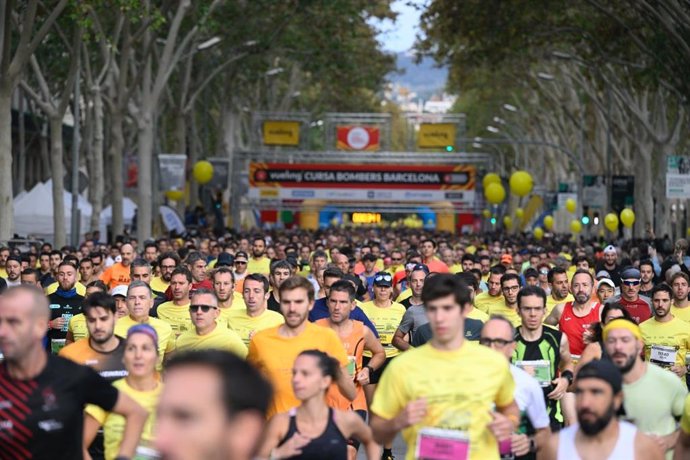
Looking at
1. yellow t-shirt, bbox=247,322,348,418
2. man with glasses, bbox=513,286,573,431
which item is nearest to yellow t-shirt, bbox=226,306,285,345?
man with glasses, bbox=513,286,573,431

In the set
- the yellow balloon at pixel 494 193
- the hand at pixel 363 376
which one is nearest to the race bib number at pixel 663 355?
the hand at pixel 363 376

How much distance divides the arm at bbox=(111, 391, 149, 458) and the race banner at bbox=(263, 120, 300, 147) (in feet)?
164

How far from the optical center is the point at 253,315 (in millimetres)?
12281

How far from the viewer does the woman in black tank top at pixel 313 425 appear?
7633mm

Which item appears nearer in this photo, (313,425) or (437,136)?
(313,425)

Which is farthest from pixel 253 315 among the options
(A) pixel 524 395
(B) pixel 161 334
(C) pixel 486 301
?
(A) pixel 524 395

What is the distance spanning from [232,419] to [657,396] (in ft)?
17.2

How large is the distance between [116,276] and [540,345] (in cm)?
925

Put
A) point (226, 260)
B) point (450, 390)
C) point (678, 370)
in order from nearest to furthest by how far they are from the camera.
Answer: point (450, 390), point (678, 370), point (226, 260)

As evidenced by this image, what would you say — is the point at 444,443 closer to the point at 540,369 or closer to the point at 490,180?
the point at 540,369

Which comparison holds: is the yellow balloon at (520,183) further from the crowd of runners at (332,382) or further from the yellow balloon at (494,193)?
the crowd of runners at (332,382)

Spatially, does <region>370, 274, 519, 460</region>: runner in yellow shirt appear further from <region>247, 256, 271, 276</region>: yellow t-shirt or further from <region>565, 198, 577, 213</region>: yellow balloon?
<region>565, 198, 577, 213</region>: yellow balloon

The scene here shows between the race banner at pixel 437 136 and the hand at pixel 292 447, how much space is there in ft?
172

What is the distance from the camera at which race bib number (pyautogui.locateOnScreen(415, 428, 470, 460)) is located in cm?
695
